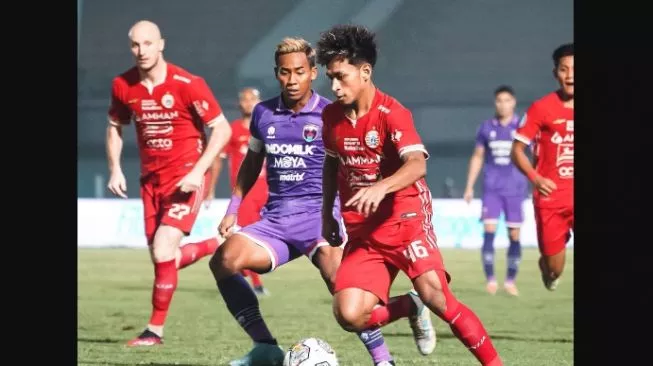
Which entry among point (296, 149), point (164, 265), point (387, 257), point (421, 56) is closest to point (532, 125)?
point (296, 149)

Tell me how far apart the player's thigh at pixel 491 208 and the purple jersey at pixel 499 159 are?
89 millimetres

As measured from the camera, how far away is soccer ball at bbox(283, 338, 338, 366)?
5.26 m

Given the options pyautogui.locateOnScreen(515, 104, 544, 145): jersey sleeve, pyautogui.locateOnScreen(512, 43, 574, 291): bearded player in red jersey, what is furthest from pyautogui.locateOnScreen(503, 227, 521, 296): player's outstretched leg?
pyautogui.locateOnScreen(515, 104, 544, 145): jersey sleeve

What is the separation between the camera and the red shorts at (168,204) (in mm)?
6961

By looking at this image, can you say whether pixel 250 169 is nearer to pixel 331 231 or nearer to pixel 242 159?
pixel 331 231

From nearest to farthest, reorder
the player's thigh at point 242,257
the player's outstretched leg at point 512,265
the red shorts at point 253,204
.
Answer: the player's thigh at point 242,257 → the red shorts at point 253,204 → the player's outstretched leg at point 512,265

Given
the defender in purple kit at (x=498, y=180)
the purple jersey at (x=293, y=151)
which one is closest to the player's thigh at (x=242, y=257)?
the purple jersey at (x=293, y=151)

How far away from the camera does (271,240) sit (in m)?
5.90

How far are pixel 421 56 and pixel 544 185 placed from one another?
339 inches

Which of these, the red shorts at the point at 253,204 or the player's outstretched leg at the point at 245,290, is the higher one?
the red shorts at the point at 253,204

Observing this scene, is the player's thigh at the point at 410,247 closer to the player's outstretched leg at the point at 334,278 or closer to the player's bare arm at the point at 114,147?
the player's outstretched leg at the point at 334,278

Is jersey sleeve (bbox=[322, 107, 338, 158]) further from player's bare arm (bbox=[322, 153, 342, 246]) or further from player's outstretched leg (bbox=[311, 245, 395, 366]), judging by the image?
player's outstretched leg (bbox=[311, 245, 395, 366])
